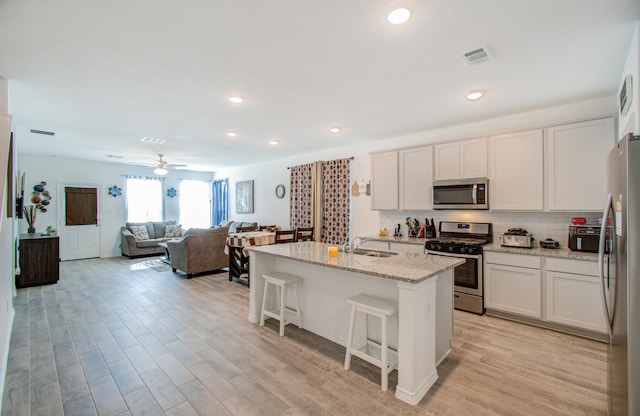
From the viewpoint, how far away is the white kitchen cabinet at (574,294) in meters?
2.94

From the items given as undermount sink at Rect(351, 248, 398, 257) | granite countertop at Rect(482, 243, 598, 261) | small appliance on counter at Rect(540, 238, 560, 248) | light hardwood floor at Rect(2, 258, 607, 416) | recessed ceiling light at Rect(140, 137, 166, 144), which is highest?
recessed ceiling light at Rect(140, 137, 166, 144)

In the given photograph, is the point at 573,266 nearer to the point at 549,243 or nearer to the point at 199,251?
the point at 549,243

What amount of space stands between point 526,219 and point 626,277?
8.71ft

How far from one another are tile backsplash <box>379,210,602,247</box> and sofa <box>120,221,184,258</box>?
7043 mm

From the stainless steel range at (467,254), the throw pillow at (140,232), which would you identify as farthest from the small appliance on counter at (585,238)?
the throw pillow at (140,232)

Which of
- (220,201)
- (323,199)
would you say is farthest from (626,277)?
(220,201)

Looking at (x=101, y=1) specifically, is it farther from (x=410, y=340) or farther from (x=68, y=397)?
(x=410, y=340)

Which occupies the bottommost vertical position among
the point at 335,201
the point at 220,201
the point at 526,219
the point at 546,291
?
the point at 546,291

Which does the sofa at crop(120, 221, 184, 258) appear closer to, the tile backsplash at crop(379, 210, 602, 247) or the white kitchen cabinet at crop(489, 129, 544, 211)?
the tile backsplash at crop(379, 210, 602, 247)

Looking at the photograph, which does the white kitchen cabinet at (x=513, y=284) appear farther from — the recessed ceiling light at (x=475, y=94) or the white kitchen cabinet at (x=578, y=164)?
the recessed ceiling light at (x=475, y=94)

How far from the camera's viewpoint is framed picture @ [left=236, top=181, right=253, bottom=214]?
820cm

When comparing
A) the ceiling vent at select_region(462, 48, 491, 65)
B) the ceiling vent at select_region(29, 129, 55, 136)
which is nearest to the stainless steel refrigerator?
the ceiling vent at select_region(462, 48, 491, 65)

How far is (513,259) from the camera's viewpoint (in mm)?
3420

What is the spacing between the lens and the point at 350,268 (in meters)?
2.33
